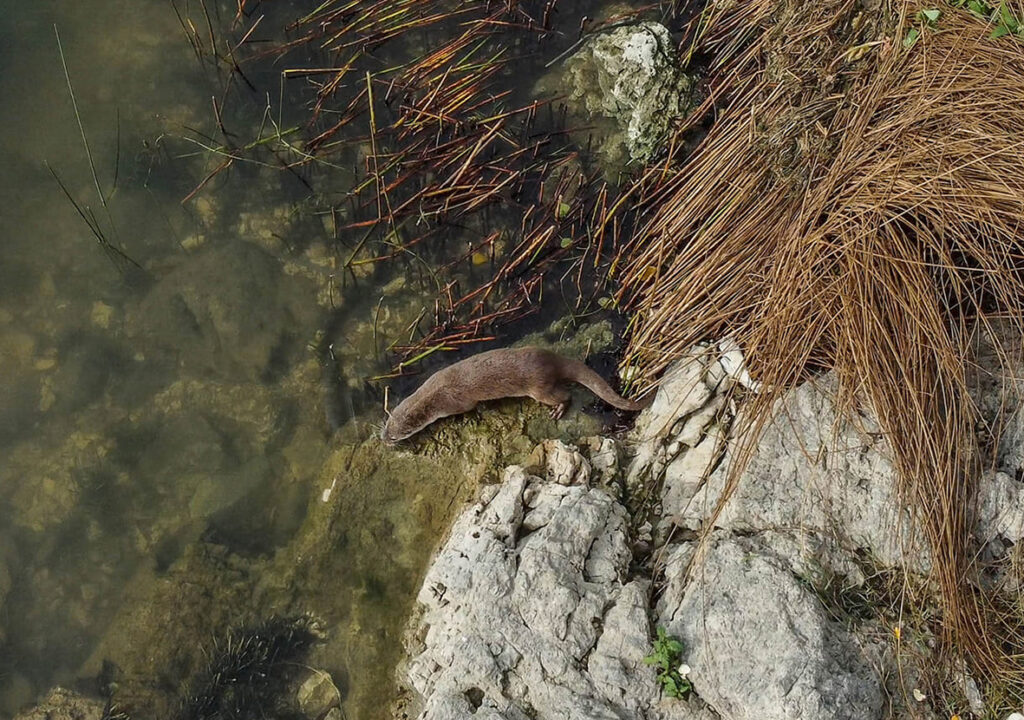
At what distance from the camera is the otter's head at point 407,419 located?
14.8ft

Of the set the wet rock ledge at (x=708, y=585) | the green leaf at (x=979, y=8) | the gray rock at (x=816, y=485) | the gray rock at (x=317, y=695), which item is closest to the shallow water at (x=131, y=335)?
the gray rock at (x=317, y=695)

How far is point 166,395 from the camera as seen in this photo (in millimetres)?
4758

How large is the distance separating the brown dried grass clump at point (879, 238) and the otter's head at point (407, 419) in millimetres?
1331

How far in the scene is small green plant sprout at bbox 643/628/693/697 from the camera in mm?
3320

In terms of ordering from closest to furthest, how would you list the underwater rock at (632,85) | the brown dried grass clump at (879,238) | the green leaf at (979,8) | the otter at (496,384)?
the brown dried grass clump at (879,238) → the green leaf at (979,8) → the otter at (496,384) → the underwater rock at (632,85)

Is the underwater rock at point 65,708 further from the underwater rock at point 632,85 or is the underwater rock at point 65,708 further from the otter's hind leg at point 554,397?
the underwater rock at point 632,85

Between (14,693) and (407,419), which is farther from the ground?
(407,419)

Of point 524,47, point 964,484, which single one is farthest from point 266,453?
point 964,484

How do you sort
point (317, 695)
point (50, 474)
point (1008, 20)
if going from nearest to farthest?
point (1008, 20) < point (317, 695) < point (50, 474)

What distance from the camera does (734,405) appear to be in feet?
13.0

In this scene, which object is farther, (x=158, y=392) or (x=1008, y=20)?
(x=158, y=392)

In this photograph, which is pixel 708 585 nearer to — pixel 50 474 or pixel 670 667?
pixel 670 667

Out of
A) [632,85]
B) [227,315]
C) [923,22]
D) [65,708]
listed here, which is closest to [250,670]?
[65,708]

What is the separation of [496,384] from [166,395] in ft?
7.06
